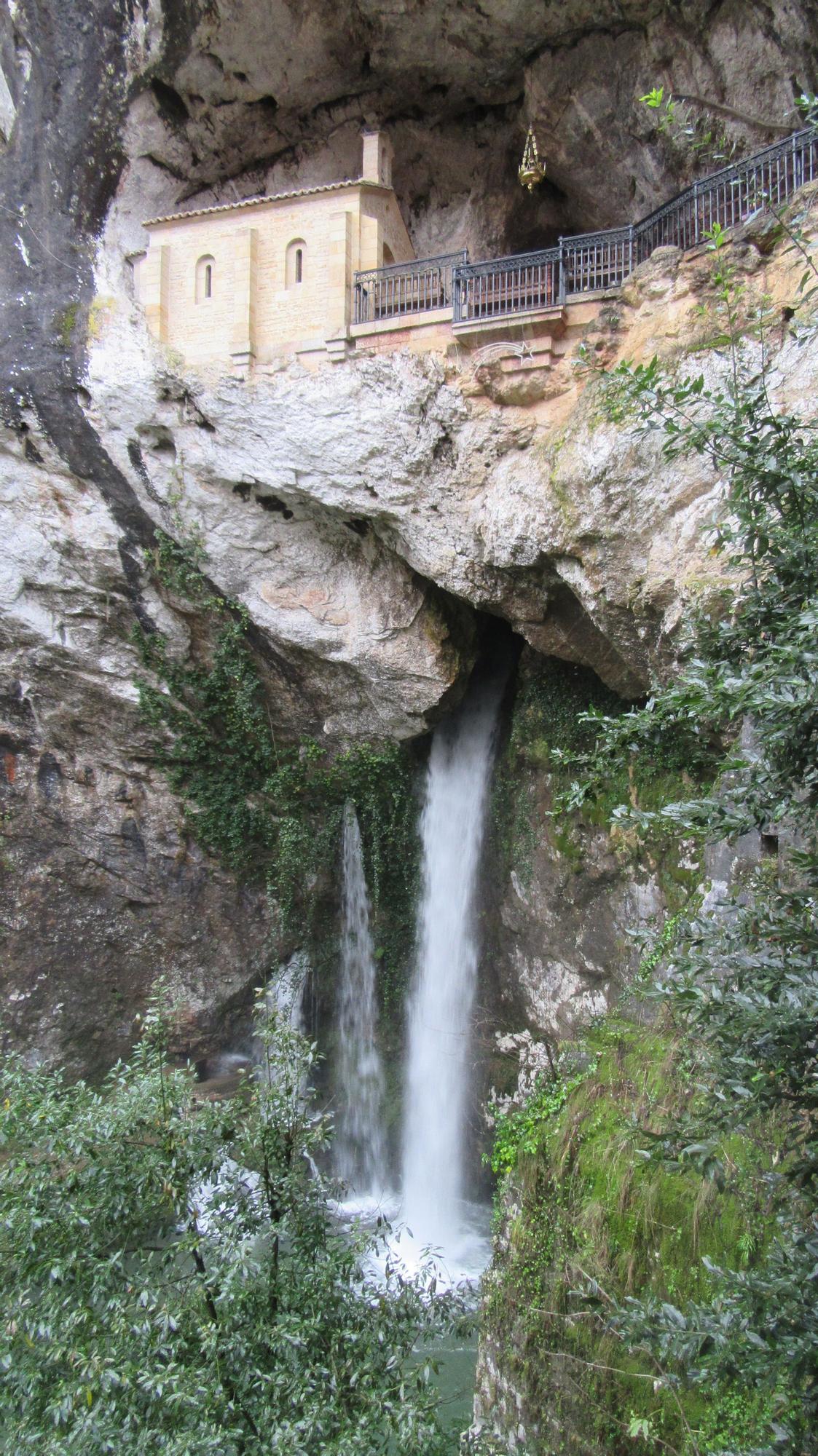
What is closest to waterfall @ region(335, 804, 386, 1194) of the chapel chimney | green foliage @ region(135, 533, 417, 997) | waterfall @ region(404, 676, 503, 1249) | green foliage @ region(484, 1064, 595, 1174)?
green foliage @ region(135, 533, 417, 997)

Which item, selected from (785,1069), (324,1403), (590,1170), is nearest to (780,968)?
(785,1069)

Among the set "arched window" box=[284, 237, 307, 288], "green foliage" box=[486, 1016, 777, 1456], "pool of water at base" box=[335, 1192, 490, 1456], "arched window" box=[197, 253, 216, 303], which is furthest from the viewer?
"arched window" box=[197, 253, 216, 303]

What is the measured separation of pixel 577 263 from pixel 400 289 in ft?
6.58

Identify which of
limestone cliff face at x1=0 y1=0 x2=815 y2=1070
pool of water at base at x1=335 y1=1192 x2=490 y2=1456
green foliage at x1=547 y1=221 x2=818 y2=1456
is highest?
limestone cliff face at x1=0 y1=0 x2=815 y2=1070

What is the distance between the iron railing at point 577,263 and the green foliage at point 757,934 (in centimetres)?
592

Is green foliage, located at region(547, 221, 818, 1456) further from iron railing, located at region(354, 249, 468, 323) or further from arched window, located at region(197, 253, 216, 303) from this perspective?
arched window, located at region(197, 253, 216, 303)

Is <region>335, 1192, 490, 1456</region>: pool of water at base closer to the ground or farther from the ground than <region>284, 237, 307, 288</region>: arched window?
closer to the ground

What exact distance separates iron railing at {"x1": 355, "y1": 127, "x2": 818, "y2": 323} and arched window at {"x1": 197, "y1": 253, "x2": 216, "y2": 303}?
178cm

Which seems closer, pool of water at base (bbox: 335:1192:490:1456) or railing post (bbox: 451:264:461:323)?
pool of water at base (bbox: 335:1192:490:1456)

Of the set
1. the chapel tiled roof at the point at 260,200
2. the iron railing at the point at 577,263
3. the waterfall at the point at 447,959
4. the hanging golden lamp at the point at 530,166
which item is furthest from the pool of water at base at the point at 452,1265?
the hanging golden lamp at the point at 530,166

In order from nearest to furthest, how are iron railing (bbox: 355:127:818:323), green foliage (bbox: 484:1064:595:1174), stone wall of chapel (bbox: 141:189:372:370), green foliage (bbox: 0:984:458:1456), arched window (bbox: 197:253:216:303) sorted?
green foliage (bbox: 0:984:458:1456)
green foliage (bbox: 484:1064:595:1174)
iron railing (bbox: 355:127:818:323)
stone wall of chapel (bbox: 141:189:372:370)
arched window (bbox: 197:253:216:303)

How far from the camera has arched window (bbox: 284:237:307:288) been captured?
1102cm

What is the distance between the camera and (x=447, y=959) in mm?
12234

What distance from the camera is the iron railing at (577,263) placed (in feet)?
28.4
